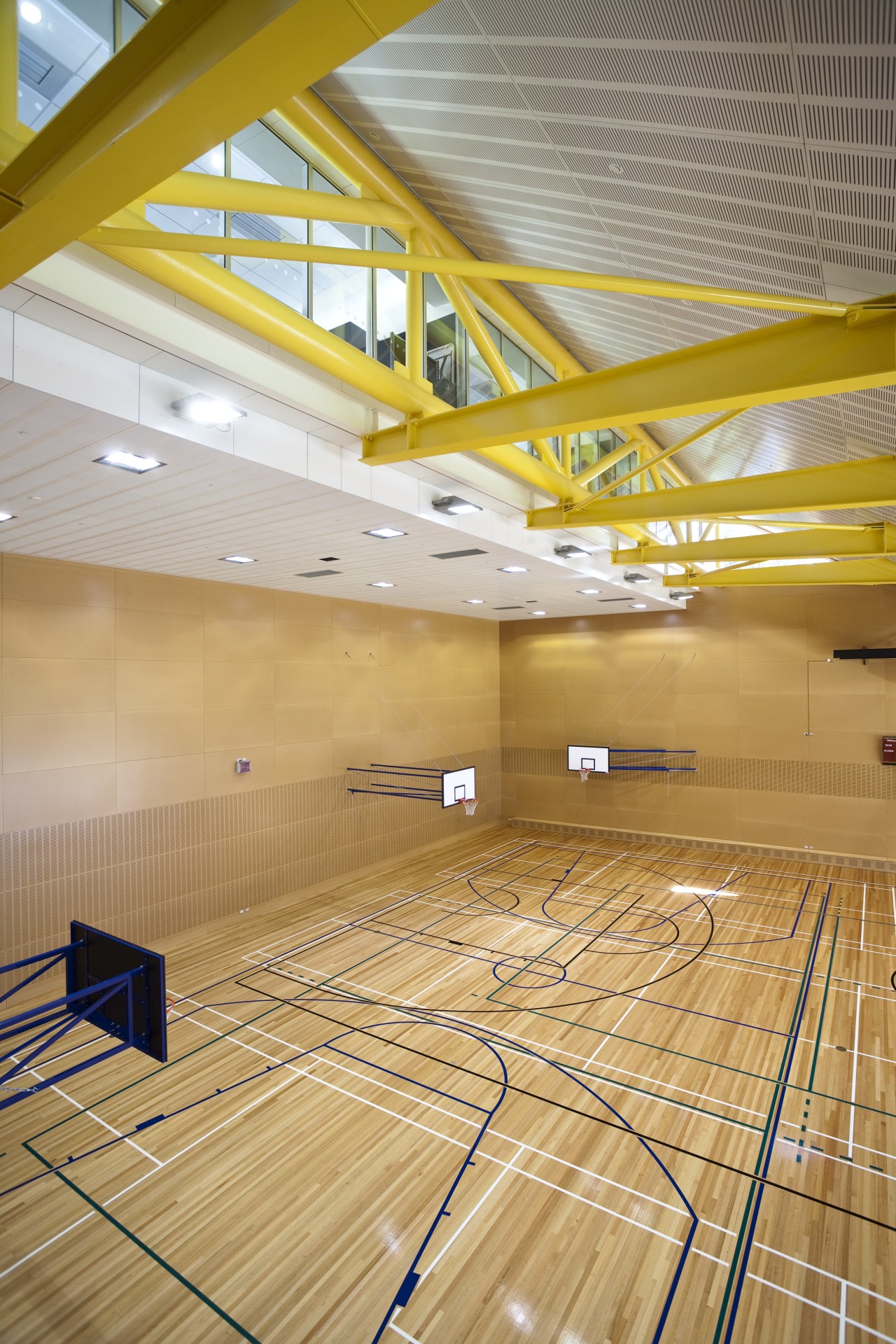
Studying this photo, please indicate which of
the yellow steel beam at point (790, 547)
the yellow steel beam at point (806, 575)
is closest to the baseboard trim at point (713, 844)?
the yellow steel beam at point (806, 575)

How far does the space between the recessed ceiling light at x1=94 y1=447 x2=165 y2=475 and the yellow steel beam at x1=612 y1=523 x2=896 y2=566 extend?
6.79 m

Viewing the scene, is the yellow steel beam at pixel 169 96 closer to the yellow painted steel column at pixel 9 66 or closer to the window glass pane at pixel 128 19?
the yellow painted steel column at pixel 9 66

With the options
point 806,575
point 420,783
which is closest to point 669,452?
point 806,575

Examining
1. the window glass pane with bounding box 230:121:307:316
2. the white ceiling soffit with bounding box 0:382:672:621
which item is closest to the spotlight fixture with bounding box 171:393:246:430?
the white ceiling soffit with bounding box 0:382:672:621

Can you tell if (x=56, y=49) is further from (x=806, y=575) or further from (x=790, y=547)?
(x=806, y=575)

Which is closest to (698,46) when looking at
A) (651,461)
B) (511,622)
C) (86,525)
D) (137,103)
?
(137,103)

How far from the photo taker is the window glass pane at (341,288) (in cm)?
507

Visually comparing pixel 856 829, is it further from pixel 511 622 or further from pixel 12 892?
pixel 12 892

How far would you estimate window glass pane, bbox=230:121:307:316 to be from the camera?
178 inches

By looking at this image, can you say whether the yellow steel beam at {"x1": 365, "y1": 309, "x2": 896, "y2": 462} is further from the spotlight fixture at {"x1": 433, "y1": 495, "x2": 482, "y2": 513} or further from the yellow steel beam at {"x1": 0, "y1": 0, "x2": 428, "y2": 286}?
the yellow steel beam at {"x1": 0, "y1": 0, "x2": 428, "y2": 286}

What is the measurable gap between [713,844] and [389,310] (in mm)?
13487

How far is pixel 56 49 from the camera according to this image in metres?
3.48

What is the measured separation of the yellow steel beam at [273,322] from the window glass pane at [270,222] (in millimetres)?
333

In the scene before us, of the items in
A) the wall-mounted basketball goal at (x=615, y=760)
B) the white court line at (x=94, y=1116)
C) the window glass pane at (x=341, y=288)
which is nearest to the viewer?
the window glass pane at (x=341, y=288)
